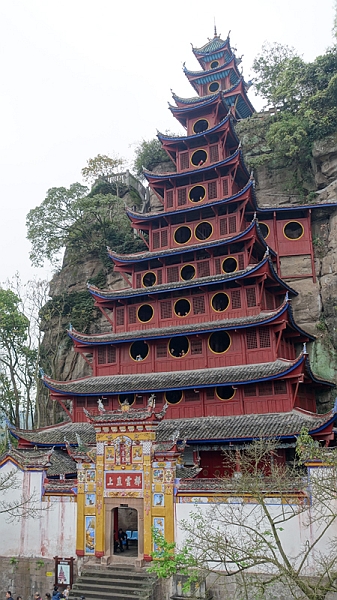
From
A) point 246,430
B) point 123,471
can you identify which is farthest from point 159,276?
point 123,471

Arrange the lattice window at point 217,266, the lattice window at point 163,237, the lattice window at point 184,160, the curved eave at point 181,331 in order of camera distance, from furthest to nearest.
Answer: the lattice window at point 184,160, the lattice window at point 163,237, the lattice window at point 217,266, the curved eave at point 181,331

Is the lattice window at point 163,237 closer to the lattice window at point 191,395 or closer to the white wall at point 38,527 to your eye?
the lattice window at point 191,395

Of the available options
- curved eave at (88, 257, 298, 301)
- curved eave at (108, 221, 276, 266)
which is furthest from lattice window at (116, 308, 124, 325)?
curved eave at (108, 221, 276, 266)

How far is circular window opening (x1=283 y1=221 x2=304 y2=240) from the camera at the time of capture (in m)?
29.0

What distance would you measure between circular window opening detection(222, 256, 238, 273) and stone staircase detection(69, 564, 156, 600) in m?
14.1

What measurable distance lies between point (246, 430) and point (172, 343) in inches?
245

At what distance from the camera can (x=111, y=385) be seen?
2455 cm

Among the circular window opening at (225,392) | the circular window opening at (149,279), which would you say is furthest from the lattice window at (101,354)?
the circular window opening at (225,392)

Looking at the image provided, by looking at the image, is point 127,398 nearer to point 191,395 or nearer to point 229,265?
point 191,395

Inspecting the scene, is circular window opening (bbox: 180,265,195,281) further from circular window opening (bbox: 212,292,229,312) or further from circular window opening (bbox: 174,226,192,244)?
circular window opening (bbox: 212,292,229,312)

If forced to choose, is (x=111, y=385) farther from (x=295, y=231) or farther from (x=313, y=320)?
(x=295, y=231)

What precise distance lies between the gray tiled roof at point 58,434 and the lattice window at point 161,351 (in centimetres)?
450

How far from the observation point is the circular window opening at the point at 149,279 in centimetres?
2758

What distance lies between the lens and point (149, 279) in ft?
90.9
